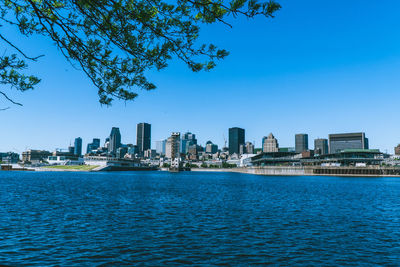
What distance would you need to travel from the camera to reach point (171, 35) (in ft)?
35.2

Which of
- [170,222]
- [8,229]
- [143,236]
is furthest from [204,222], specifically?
[8,229]

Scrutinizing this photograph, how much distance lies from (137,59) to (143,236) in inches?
733

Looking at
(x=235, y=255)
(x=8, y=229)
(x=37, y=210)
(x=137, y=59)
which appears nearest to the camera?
(x=137, y=59)

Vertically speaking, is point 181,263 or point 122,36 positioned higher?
point 122,36

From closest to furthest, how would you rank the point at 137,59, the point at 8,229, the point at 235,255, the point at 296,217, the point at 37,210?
1. the point at 137,59
2. the point at 235,255
3. the point at 8,229
4. the point at 296,217
5. the point at 37,210

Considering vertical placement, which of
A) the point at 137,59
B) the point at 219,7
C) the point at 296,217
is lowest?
the point at 296,217

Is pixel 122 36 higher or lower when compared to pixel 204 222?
higher

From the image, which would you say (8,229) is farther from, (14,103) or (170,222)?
(14,103)

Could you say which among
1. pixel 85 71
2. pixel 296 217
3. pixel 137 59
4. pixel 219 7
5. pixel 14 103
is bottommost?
pixel 296 217

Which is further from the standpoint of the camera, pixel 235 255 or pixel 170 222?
pixel 170 222

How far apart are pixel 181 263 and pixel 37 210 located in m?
28.7

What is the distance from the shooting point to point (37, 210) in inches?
1490

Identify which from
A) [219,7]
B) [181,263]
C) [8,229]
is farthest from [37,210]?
[219,7]

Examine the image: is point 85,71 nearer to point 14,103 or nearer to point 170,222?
point 14,103
